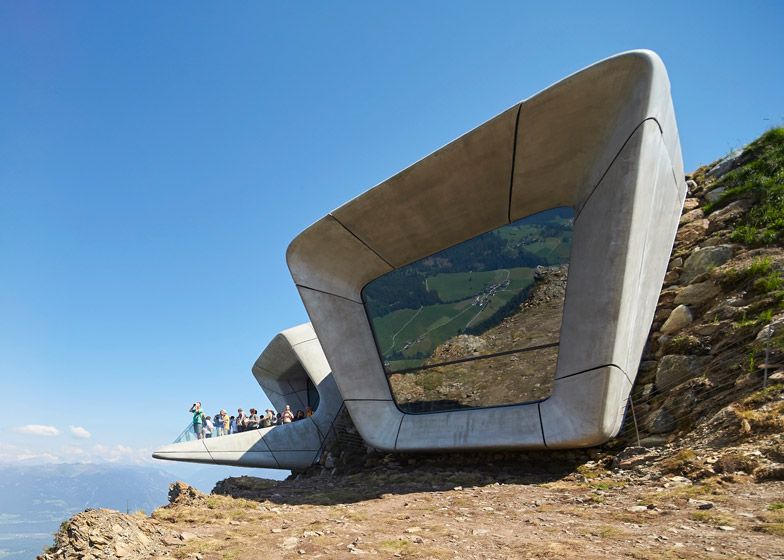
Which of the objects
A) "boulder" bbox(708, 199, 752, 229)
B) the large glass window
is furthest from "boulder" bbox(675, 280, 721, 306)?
the large glass window

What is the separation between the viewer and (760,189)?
10.8 meters

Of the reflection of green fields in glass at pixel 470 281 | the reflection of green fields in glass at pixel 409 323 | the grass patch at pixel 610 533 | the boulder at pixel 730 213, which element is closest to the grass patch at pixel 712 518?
the grass patch at pixel 610 533

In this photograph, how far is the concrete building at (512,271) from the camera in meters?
8.49

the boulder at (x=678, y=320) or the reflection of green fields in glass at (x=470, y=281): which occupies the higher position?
the reflection of green fields in glass at (x=470, y=281)

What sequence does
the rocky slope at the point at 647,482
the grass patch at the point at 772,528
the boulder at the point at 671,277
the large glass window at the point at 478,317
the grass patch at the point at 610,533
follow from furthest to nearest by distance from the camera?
the boulder at the point at 671,277
the large glass window at the point at 478,317
the rocky slope at the point at 647,482
the grass patch at the point at 610,533
the grass patch at the point at 772,528

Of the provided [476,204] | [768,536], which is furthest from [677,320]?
[768,536]

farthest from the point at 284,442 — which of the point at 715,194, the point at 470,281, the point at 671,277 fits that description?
the point at 715,194

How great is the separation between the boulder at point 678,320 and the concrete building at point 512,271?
386 mm

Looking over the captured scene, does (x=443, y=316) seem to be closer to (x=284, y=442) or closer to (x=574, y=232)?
(x=574, y=232)

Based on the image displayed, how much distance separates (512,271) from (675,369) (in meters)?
3.93

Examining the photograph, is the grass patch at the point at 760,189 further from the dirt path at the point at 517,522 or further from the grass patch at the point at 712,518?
the grass patch at the point at 712,518

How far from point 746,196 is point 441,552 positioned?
11220 millimetres

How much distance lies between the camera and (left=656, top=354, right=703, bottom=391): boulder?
8.46m

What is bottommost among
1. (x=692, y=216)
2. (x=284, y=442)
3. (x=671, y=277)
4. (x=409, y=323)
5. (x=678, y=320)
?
(x=284, y=442)
